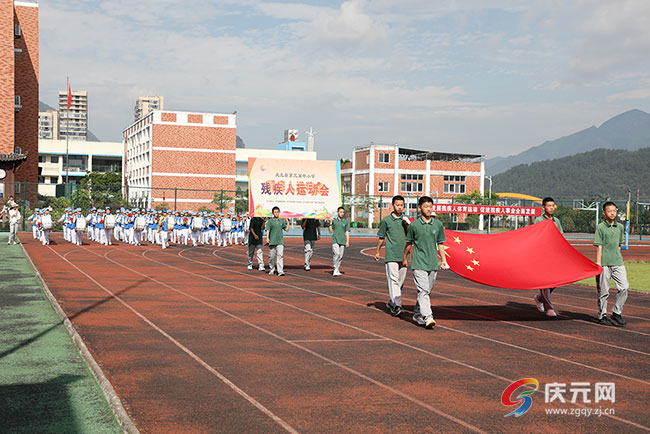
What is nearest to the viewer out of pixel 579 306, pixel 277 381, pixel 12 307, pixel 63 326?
pixel 277 381

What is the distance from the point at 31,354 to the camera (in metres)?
7.55

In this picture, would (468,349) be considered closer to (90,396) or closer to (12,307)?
(90,396)

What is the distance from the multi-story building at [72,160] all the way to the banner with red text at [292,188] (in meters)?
96.9

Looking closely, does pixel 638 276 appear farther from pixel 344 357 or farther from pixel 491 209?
pixel 344 357

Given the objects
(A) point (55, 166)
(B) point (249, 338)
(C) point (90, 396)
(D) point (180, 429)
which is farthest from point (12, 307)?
(A) point (55, 166)

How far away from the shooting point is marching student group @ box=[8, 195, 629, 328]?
1023 centimetres

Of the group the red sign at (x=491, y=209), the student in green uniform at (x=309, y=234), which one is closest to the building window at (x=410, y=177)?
the red sign at (x=491, y=209)

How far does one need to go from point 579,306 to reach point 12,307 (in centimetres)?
1089

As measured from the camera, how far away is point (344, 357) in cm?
802

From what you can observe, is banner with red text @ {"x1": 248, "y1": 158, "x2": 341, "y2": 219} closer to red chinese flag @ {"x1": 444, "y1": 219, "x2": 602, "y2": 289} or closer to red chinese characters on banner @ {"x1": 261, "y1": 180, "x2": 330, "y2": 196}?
red chinese characters on banner @ {"x1": 261, "y1": 180, "x2": 330, "y2": 196}

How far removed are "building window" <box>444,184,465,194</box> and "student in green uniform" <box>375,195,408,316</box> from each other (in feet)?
274

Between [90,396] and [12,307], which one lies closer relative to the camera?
[90,396]

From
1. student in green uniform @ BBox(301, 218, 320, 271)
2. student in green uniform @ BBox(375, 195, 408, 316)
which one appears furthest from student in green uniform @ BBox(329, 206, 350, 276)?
student in green uniform @ BBox(375, 195, 408, 316)

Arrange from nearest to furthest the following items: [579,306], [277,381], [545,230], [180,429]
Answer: [180,429], [277,381], [545,230], [579,306]
